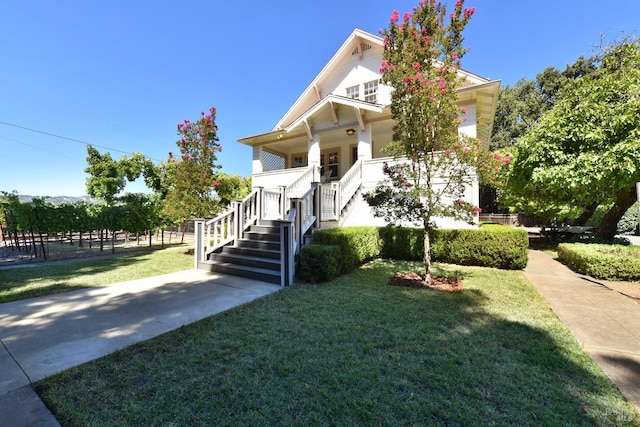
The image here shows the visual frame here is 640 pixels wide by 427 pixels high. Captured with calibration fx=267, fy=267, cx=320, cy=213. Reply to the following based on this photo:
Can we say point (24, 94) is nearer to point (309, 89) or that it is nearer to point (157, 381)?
point (309, 89)

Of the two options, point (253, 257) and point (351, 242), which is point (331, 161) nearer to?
point (351, 242)

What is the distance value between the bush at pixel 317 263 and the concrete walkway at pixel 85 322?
31.9 inches

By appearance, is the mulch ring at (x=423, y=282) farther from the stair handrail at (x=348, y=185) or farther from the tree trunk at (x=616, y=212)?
→ the tree trunk at (x=616, y=212)

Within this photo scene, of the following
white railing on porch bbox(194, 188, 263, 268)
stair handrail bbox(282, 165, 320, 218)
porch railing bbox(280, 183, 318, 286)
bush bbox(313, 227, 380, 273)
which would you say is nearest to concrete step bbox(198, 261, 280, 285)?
porch railing bbox(280, 183, 318, 286)

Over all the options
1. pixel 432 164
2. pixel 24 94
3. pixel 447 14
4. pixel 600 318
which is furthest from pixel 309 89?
pixel 24 94

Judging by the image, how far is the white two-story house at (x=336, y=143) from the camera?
28.2 ft

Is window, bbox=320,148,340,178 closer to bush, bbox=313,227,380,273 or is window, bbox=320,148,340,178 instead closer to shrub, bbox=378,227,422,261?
shrub, bbox=378,227,422,261

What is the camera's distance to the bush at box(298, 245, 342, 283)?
19.9 ft

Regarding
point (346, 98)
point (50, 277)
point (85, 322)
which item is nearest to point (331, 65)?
point (346, 98)

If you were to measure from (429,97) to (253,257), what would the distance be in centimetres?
555

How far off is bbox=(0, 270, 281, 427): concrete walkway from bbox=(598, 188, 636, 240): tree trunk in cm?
1304

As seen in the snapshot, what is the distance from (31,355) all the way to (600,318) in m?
7.53

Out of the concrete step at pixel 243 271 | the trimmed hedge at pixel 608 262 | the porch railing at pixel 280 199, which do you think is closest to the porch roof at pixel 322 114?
the porch railing at pixel 280 199

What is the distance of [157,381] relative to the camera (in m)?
2.45
